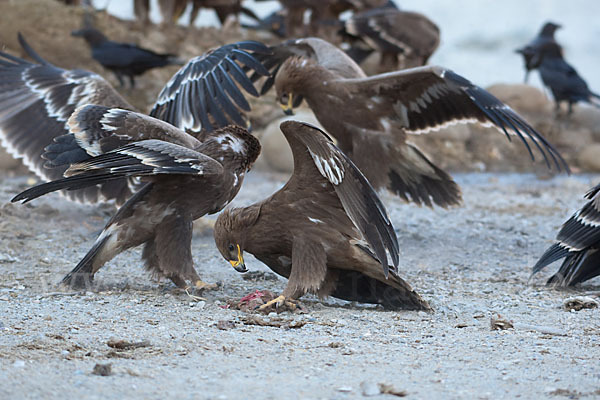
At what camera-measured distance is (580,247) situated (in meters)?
4.67

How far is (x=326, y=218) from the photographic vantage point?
427 centimetres

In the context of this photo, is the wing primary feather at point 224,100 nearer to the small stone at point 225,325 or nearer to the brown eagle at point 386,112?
the brown eagle at point 386,112

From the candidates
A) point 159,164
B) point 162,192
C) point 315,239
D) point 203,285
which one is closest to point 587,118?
point 315,239

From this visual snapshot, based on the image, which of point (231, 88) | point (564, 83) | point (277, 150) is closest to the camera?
point (231, 88)

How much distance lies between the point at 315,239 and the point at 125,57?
6302 mm

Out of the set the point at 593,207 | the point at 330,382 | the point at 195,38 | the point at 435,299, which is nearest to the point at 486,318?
the point at 435,299

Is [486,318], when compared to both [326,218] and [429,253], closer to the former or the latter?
[326,218]

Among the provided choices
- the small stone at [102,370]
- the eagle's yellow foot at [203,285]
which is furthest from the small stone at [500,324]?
the small stone at [102,370]

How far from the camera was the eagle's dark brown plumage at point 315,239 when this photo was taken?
4148mm

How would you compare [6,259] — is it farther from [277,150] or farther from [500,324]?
Result: [277,150]

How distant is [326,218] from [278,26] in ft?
28.9

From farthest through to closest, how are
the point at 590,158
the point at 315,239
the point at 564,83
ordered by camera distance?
the point at 564,83, the point at 590,158, the point at 315,239

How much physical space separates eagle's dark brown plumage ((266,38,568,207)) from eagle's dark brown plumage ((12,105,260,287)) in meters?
1.71

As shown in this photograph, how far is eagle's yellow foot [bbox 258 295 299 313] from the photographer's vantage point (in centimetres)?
403
